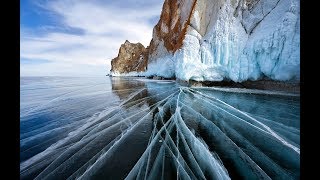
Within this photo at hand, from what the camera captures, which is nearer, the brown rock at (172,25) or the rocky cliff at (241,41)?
the rocky cliff at (241,41)

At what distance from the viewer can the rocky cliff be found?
12.8 metres

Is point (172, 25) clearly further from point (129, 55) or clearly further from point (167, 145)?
point (129, 55)

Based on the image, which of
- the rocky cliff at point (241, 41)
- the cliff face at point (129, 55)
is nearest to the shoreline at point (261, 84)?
the rocky cliff at point (241, 41)

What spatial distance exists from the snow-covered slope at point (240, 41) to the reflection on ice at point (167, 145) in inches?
164

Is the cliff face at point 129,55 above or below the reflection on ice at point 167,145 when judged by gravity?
above

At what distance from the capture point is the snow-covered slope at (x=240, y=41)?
41.8 feet

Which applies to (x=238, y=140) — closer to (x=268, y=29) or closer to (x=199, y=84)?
(x=268, y=29)

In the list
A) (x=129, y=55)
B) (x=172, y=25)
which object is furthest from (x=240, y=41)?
(x=129, y=55)

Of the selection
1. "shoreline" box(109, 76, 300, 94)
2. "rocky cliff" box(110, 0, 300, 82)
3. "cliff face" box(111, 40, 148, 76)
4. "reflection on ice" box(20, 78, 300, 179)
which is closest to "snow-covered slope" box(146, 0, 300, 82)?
"rocky cliff" box(110, 0, 300, 82)

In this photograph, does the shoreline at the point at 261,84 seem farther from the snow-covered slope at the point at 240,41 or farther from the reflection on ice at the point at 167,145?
the reflection on ice at the point at 167,145

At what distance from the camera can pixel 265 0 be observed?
15203 millimetres

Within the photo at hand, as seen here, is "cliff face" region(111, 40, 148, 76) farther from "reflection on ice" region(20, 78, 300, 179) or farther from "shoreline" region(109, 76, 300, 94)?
"reflection on ice" region(20, 78, 300, 179)

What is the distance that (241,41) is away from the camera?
17812 mm
